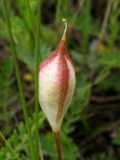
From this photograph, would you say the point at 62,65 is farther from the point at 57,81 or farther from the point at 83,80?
the point at 83,80

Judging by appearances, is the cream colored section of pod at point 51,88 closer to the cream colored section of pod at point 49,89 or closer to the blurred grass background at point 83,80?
the cream colored section of pod at point 49,89

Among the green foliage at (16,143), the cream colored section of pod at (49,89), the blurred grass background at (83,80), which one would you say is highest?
the cream colored section of pod at (49,89)

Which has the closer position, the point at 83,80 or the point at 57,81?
the point at 57,81

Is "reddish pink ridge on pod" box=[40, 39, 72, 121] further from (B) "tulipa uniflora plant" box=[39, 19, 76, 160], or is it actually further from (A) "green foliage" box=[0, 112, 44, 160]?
(A) "green foliage" box=[0, 112, 44, 160]

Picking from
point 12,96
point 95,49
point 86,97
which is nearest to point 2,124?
point 12,96

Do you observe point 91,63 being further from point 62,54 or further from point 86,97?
point 62,54

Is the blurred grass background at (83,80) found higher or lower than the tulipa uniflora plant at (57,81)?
lower

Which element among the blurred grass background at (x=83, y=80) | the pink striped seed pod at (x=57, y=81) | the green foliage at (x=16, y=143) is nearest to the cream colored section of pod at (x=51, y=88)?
the pink striped seed pod at (x=57, y=81)

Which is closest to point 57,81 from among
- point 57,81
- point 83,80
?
point 57,81
